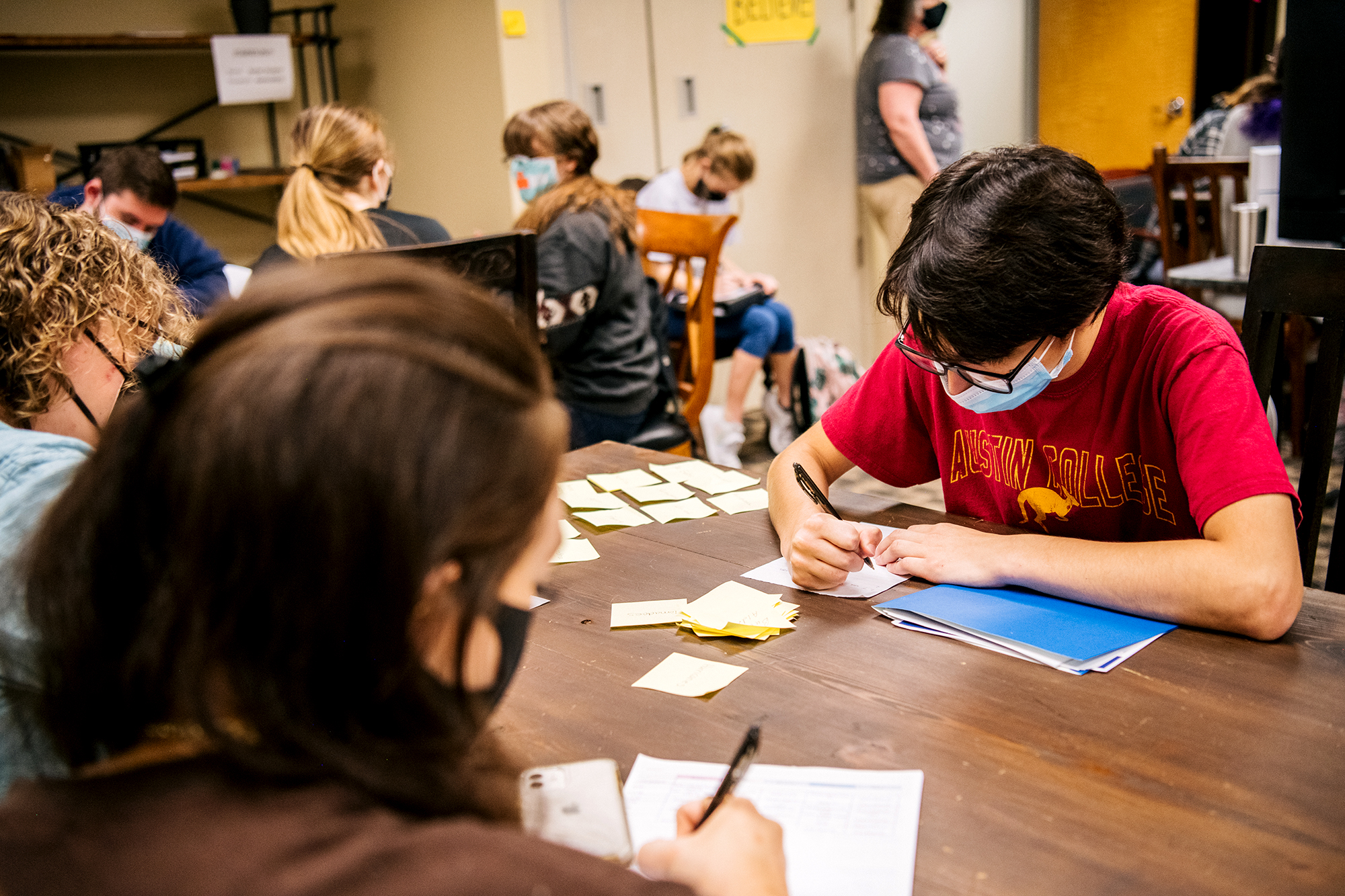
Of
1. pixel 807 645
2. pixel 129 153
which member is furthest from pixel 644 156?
pixel 807 645

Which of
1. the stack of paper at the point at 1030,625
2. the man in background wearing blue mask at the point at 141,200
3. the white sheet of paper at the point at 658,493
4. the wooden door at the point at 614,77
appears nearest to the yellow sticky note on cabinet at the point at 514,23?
the wooden door at the point at 614,77

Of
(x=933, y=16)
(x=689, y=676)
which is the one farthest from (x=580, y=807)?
(x=933, y=16)

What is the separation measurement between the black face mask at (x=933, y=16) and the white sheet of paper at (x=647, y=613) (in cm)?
356

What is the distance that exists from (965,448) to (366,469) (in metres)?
1.11

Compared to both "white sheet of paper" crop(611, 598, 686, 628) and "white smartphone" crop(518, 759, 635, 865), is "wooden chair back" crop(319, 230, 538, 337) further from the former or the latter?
"white smartphone" crop(518, 759, 635, 865)

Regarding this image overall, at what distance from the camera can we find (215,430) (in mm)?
470

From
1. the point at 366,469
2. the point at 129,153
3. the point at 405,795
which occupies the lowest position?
the point at 405,795

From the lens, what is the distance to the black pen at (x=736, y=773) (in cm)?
72

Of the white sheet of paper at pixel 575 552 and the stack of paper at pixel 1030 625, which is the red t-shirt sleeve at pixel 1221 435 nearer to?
the stack of paper at pixel 1030 625

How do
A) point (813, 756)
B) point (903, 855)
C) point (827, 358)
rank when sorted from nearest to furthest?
point (903, 855) < point (813, 756) < point (827, 358)

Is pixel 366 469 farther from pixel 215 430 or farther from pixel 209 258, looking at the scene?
pixel 209 258

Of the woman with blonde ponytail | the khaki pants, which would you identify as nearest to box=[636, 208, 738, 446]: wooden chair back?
the woman with blonde ponytail

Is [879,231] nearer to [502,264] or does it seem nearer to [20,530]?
[502,264]

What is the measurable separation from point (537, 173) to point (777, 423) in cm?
145
